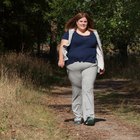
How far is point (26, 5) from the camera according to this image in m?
26.0

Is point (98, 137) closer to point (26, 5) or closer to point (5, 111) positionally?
point (5, 111)

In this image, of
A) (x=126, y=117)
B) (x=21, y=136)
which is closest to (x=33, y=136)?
(x=21, y=136)

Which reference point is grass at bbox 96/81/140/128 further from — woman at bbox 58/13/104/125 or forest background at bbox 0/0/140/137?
forest background at bbox 0/0/140/137

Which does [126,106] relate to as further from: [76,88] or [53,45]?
[53,45]

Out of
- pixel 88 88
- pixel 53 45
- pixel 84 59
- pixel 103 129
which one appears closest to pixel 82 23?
pixel 84 59

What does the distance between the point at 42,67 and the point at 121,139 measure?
569 inches

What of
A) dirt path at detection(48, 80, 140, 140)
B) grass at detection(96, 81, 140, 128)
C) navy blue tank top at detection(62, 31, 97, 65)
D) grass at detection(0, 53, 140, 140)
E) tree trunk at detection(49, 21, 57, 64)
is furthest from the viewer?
tree trunk at detection(49, 21, 57, 64)

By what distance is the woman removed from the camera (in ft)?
31.2

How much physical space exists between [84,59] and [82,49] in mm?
183

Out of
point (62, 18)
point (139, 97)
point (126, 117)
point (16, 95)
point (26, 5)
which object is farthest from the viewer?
point (62, 18)

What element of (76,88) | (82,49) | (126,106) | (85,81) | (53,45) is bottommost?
(126,106)

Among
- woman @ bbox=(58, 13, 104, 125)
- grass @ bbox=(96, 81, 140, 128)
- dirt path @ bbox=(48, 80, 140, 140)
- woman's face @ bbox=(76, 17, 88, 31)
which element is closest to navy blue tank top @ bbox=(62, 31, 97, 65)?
woman @ bbox=(58, 13, 104, 125)

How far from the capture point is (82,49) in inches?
375

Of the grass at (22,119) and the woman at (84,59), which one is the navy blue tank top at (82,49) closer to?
the woman at (84,59)
